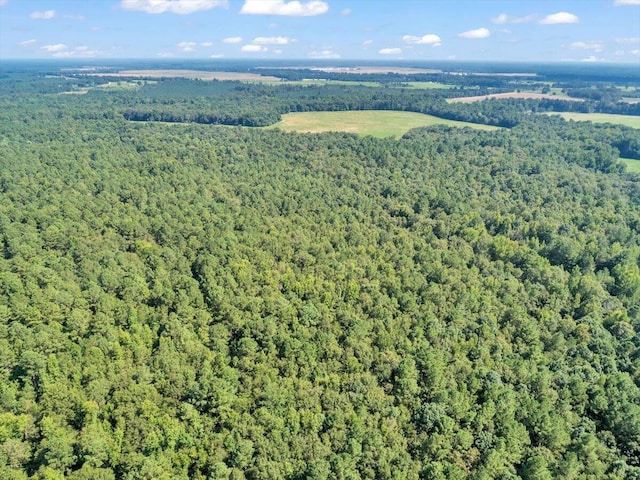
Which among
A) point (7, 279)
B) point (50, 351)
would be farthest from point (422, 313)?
point (7, 279)

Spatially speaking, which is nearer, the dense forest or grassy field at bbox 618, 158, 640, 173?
the dense forest

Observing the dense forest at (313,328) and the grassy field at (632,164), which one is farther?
the grassy field at (632,164)

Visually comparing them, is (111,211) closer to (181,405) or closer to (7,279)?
(7,279)

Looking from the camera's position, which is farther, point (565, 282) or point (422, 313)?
point (565, 282)

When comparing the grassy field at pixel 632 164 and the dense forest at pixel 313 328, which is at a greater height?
the grassy field at pixel 632 164

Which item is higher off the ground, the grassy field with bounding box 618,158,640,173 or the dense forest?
the grassy field with bounding box 618,158,640,173
